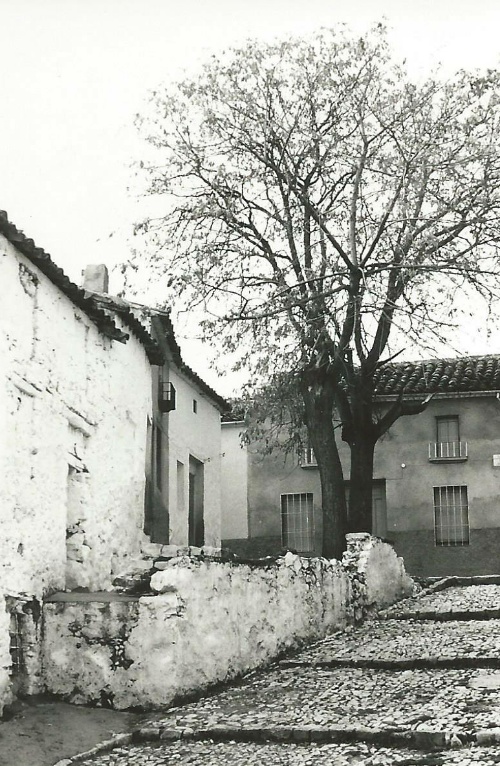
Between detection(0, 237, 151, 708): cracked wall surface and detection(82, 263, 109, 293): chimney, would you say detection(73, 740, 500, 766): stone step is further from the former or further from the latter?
detection(82, 263, 109, 293): chimney

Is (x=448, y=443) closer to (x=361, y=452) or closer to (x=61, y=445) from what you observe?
(x=361, y=452)

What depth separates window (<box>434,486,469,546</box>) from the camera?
23.5m

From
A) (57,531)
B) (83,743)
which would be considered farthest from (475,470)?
(83,743)

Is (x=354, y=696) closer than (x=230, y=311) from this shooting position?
Answer: Yes

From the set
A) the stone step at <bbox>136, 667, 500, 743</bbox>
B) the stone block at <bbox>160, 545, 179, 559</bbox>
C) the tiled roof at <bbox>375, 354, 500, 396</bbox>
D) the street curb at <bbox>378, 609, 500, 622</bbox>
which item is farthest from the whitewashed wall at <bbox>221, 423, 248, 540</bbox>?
the stone step at <bbox>136, 667, 500, 743</bbox>

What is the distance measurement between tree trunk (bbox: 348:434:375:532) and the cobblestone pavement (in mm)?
→ 5165

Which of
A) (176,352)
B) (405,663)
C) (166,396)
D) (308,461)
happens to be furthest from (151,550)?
(308,461)

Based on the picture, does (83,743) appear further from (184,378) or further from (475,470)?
(475,470)

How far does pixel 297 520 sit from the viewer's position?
984 inches

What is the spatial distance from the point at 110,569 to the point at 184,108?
30.0ft

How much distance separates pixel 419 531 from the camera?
2375 centimetres

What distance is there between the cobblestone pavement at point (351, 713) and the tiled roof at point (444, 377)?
11870 mm

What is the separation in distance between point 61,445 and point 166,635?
8.25 ft

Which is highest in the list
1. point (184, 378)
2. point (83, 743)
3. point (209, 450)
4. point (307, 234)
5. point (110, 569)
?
point (307, 234)
